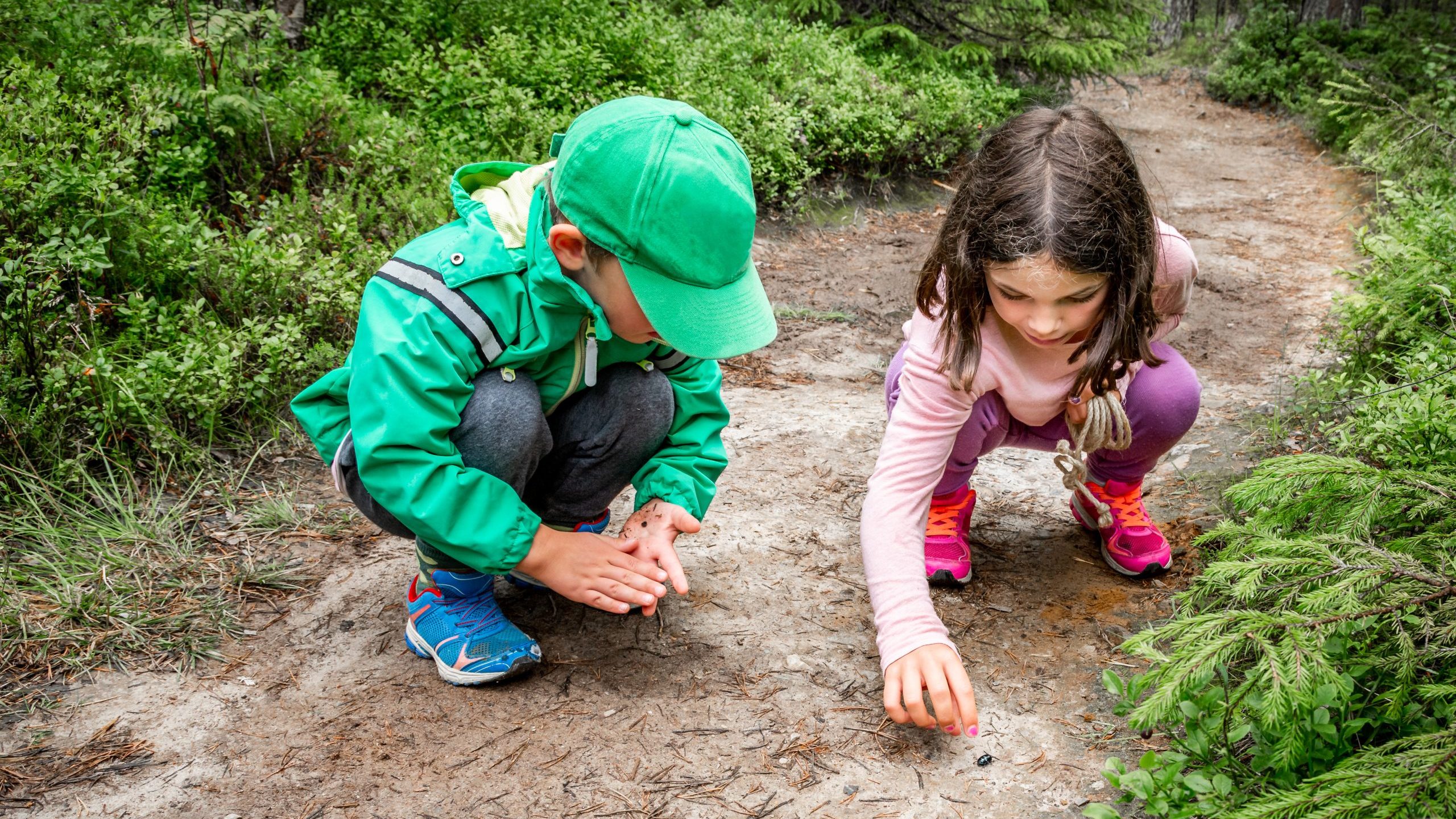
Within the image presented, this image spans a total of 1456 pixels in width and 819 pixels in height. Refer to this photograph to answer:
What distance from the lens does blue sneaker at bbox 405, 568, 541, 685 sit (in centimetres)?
214

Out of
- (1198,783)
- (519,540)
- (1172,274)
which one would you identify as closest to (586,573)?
(519,540)

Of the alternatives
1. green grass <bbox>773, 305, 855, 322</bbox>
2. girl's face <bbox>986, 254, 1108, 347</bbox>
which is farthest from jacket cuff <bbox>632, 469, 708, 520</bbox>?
green grass <bbox>773, 305, 855, 322</bbox>

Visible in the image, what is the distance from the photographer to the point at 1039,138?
6.65 ft

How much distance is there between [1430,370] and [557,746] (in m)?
2.45

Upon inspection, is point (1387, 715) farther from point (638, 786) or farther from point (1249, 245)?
point (1249, 245)

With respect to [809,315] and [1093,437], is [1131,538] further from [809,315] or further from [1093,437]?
[809,315]

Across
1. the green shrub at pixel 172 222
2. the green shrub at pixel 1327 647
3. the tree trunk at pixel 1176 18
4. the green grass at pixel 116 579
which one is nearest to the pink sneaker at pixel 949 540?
the green shrub at pixel 1327 647

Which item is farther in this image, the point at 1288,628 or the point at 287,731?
the point at 287,731

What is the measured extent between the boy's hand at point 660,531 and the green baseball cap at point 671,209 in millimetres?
481

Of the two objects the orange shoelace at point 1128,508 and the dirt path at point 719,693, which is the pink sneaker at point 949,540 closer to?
the dirt path at point 719,693

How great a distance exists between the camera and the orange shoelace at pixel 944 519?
101 inches

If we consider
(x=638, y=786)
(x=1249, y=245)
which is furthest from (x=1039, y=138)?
(x=1249, y=245)

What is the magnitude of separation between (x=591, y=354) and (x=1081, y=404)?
1202 millimetres

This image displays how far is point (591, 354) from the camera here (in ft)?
6.93
